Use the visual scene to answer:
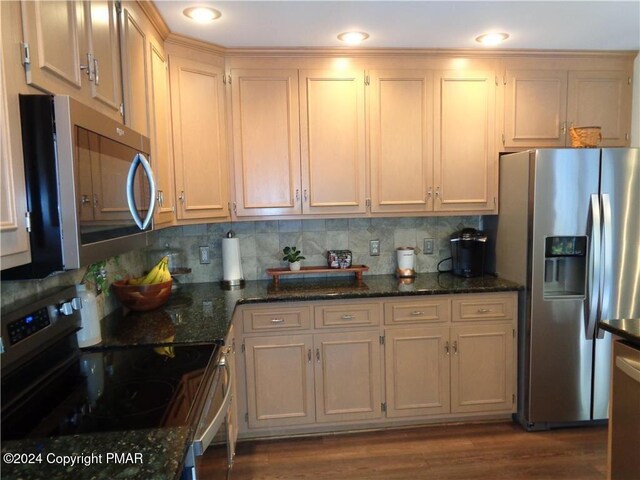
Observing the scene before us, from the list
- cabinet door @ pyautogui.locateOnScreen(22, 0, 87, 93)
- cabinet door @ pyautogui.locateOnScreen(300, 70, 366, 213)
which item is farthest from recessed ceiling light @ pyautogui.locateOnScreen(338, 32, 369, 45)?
cabinet door @ pyautogui.locateOnScreen(22, 0, 87, 93)

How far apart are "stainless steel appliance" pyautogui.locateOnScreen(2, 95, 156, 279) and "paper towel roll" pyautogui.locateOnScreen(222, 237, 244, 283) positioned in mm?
1464

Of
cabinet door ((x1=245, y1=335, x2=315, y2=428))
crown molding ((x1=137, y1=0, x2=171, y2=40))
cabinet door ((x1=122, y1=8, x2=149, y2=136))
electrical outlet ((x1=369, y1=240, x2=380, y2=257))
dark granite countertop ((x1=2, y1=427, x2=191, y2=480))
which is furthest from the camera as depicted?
electrical outlet ((x1=369, y1=240, x2=380, y2=257))

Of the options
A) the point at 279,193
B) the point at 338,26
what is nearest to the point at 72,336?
the point at 279,193

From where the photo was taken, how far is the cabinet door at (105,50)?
1316mm

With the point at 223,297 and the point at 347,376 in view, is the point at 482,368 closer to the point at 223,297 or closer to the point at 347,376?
the point at 347,376

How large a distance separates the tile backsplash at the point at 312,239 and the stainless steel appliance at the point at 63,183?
164cm

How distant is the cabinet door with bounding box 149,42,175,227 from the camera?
78.7 inches

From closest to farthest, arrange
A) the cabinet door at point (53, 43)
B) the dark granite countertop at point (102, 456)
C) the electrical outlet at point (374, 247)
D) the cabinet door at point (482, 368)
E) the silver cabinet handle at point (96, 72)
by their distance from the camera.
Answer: the dark granite countertop at point (102, 456)
the cabinet door at point (53, 43)
the silver cabinet handle at point (96, 72)
the cabinet door at point (482, 368)
the electrical outlet at point (374, 247)

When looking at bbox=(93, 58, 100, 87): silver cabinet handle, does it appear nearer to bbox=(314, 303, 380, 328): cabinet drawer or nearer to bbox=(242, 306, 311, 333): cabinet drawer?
bbox=(242, 306, 311, 333): cabinet drawer

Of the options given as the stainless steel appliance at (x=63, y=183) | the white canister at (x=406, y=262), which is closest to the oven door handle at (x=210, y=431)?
the stainless steel appliance at (x=63, y=183)

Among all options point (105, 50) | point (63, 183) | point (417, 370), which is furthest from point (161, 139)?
point (417, 370)

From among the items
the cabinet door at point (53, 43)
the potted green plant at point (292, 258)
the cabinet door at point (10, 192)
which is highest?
the cabinet door at point (53, 43)

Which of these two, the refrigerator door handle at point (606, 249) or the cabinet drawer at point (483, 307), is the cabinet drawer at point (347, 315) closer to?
the cabinet drawer at point (483, 307)

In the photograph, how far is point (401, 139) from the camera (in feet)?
8.59
